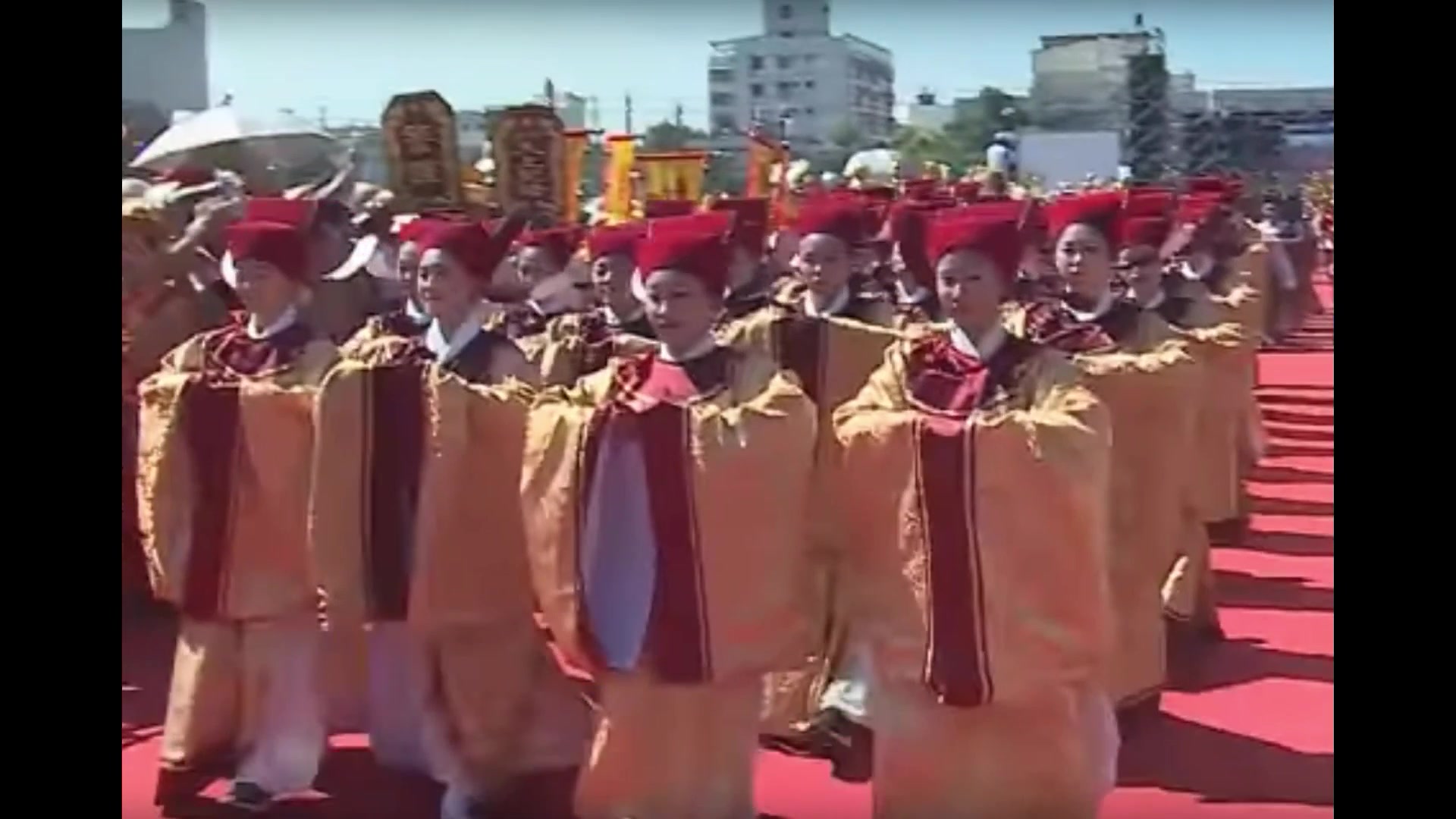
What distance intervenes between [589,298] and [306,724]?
1.76 metres

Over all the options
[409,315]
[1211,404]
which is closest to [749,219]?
[1211,404]

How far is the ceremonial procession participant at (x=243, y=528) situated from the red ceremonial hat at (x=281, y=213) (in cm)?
12

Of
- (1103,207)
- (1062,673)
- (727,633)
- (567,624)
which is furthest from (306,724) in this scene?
(1103,207)

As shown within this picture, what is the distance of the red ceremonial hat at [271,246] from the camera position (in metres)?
3.96

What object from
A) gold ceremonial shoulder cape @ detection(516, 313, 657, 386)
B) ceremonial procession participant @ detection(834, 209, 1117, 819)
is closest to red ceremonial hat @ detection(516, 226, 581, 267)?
gold ceremonial shoulder cape @ detection(516, 313, 657, 386)

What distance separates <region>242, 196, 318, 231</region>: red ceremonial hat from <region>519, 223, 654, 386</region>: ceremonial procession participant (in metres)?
0.64

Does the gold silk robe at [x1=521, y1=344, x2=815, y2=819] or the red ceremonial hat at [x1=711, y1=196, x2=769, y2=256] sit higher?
the red ceremonial hat at [x1=711, y1=196, x2=769, y2=256]

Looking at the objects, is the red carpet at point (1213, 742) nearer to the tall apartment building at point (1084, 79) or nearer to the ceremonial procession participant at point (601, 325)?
the ceremonial procession participant at point (601, 325)

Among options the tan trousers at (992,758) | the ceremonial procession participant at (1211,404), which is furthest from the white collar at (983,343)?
the ceremonial procession participant at (1211,404)

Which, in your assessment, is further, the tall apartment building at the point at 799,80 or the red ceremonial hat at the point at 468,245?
the tall apartment building at the point at 799,80

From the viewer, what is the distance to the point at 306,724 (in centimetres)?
→ 406

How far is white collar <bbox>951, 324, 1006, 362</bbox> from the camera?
11.0ft

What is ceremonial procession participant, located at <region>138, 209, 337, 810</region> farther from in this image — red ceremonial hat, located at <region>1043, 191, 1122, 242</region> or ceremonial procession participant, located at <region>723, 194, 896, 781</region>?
red ceremonial hat, located at <region>1043, 191, 1122, 242</region>
